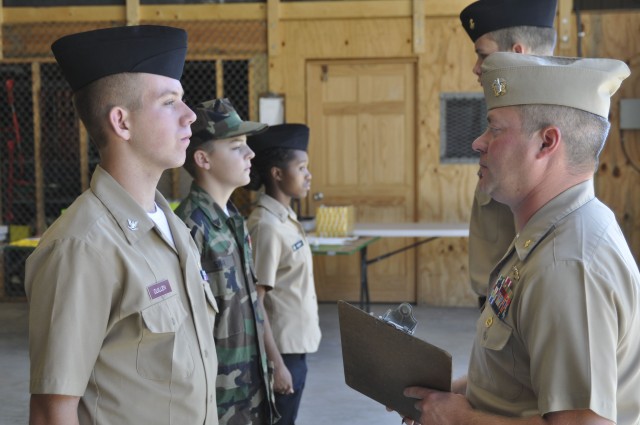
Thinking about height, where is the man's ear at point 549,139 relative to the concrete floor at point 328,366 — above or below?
above

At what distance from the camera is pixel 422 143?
7.92 metres

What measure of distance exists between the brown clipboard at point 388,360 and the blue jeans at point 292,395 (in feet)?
5.63

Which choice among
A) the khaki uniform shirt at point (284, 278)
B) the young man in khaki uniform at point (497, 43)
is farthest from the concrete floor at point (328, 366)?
the young man in khaki uniform at point (497, 43)

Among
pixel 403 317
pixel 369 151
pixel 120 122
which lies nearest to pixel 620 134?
pixel 369 151

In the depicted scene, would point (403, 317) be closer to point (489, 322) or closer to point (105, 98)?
point (489, 322)

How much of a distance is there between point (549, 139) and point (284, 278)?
7.41 ft

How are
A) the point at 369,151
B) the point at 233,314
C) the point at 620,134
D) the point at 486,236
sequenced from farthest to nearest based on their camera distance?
the point at 369,151 < the point at 620,134 < the point at 233,314 < the point at 486,236

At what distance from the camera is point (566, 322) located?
4.47ft

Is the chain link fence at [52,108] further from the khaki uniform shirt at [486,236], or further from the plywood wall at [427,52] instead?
the khaki uniform shirt at [486,236]

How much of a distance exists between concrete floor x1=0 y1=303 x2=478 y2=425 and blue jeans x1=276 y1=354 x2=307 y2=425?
1.16 meters

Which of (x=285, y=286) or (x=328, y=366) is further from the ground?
(x=285, y=286)

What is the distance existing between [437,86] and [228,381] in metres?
5.68

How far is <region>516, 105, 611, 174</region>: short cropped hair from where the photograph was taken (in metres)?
1.53

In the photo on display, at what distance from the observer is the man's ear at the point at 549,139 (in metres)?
1.53
